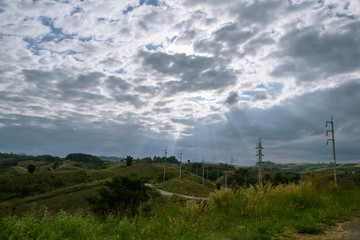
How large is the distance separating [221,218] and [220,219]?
Answer: 141 millimetres

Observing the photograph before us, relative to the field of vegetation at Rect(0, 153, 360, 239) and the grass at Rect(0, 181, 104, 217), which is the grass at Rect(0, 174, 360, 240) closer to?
the field of vegetation at Rect(0, 153, 360, 239)

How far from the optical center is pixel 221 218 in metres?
8.00

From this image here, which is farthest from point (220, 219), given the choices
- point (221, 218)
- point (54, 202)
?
point (54, 202)

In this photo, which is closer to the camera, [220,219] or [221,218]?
[220,219]

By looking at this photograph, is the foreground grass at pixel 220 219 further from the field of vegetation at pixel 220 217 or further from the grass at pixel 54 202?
the grass at pixel 54 202

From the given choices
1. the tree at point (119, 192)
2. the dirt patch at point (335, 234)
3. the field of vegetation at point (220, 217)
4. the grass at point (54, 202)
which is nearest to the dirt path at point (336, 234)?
the dirt patch at point (335, 234)

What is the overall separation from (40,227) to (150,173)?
74.0 m

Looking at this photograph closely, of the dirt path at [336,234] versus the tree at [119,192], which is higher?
the dirt path at [336,234]

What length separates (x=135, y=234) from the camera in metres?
4.80

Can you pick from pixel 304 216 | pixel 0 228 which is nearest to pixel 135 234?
pixel 0 228

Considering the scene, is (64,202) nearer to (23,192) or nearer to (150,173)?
(23,192)

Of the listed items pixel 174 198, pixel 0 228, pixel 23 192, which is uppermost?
pixel 174 198

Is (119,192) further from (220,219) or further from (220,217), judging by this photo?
(220,219)

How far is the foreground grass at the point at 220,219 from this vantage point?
511 centimetres
